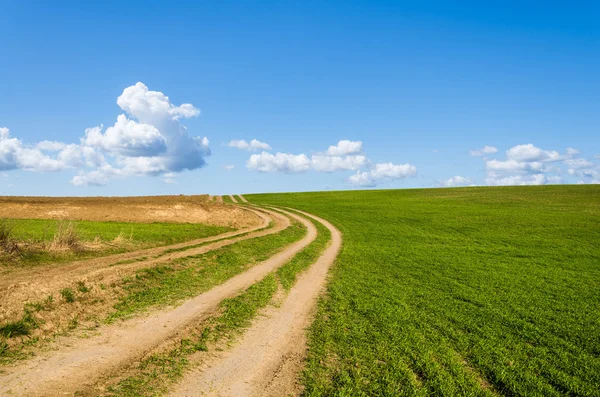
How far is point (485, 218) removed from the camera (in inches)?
1989

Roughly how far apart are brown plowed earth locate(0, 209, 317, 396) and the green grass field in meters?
4.61

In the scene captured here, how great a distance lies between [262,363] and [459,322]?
739 cm

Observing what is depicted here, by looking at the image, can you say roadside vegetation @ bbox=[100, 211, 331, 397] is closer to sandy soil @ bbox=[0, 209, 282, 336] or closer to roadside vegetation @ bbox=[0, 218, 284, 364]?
roadside vegetation @ bbox=[0, 218, 284, 364]

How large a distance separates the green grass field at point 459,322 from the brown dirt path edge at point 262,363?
1.70ft

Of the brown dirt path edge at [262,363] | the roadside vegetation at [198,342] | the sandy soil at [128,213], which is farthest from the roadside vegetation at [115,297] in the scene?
the sandy soil at [128,213]

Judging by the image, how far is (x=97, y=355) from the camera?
32.4 ft

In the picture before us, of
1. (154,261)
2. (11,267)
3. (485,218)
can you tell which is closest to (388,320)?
(154,261)

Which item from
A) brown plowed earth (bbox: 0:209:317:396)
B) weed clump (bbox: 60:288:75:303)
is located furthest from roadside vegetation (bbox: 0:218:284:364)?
brown plowed earth (bbox: 0:209:317:396)

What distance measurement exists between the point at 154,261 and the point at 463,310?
16117 mm

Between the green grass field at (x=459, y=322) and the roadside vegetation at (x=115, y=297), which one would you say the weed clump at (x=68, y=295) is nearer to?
the roadside vegetation at (x=115, y=297)

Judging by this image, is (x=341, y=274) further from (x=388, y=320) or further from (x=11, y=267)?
(x=11, y=267)

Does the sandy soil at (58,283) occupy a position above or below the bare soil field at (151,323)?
above

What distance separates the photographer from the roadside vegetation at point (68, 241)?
21234mm

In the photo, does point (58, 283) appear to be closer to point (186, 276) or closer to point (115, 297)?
point (115, 297)
